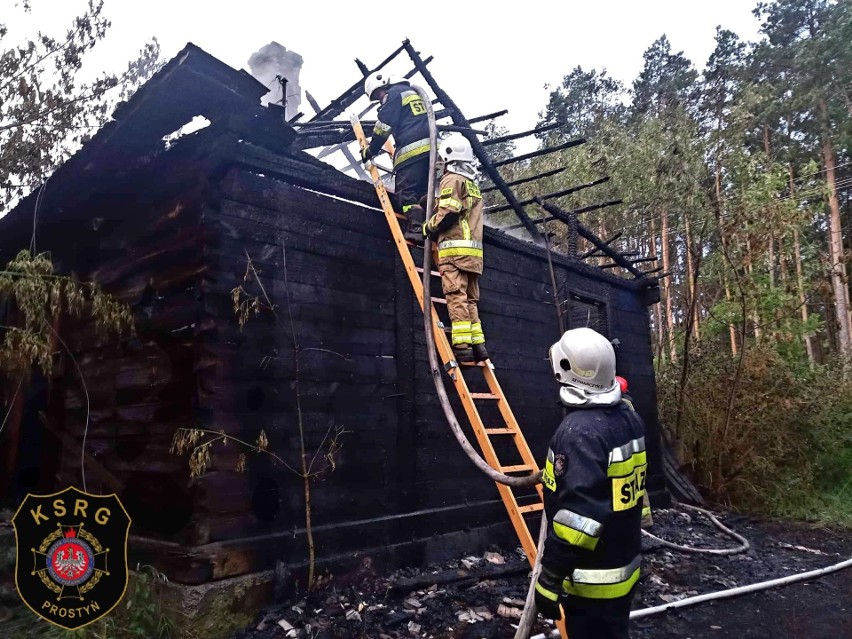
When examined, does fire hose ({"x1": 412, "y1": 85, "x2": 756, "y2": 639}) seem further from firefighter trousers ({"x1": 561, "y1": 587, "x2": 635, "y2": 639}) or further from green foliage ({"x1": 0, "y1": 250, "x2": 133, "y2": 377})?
green foliage ({"x1": 0, "y1": 250, "x2": 133, "y2": 377})

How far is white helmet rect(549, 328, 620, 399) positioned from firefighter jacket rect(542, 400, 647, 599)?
102 mm

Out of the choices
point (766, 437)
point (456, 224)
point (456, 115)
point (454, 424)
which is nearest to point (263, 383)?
point (454, 424)

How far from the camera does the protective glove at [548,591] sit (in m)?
2.33

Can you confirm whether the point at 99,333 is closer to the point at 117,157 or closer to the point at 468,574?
the point at 117,157

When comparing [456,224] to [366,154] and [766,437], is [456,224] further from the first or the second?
[766,437]

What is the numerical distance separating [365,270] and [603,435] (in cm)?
300

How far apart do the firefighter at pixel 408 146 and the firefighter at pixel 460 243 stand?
20.9 inches

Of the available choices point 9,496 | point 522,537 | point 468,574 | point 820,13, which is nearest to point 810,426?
point 468,574

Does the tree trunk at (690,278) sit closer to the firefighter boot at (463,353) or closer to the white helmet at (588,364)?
the firefighter boot at (463,353)

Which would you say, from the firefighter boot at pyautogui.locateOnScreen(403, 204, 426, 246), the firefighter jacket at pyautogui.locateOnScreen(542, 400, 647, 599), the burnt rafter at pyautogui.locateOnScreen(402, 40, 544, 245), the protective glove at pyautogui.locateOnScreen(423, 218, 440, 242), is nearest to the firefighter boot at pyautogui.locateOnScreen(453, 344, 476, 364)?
the protective glove at pyautogui.locateOnScreen(423, 218, 440, 242)

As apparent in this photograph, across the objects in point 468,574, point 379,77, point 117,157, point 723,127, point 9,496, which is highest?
point 723,127

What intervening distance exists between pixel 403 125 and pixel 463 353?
7.64 feet

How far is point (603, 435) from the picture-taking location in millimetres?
2455

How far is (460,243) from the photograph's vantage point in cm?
448
